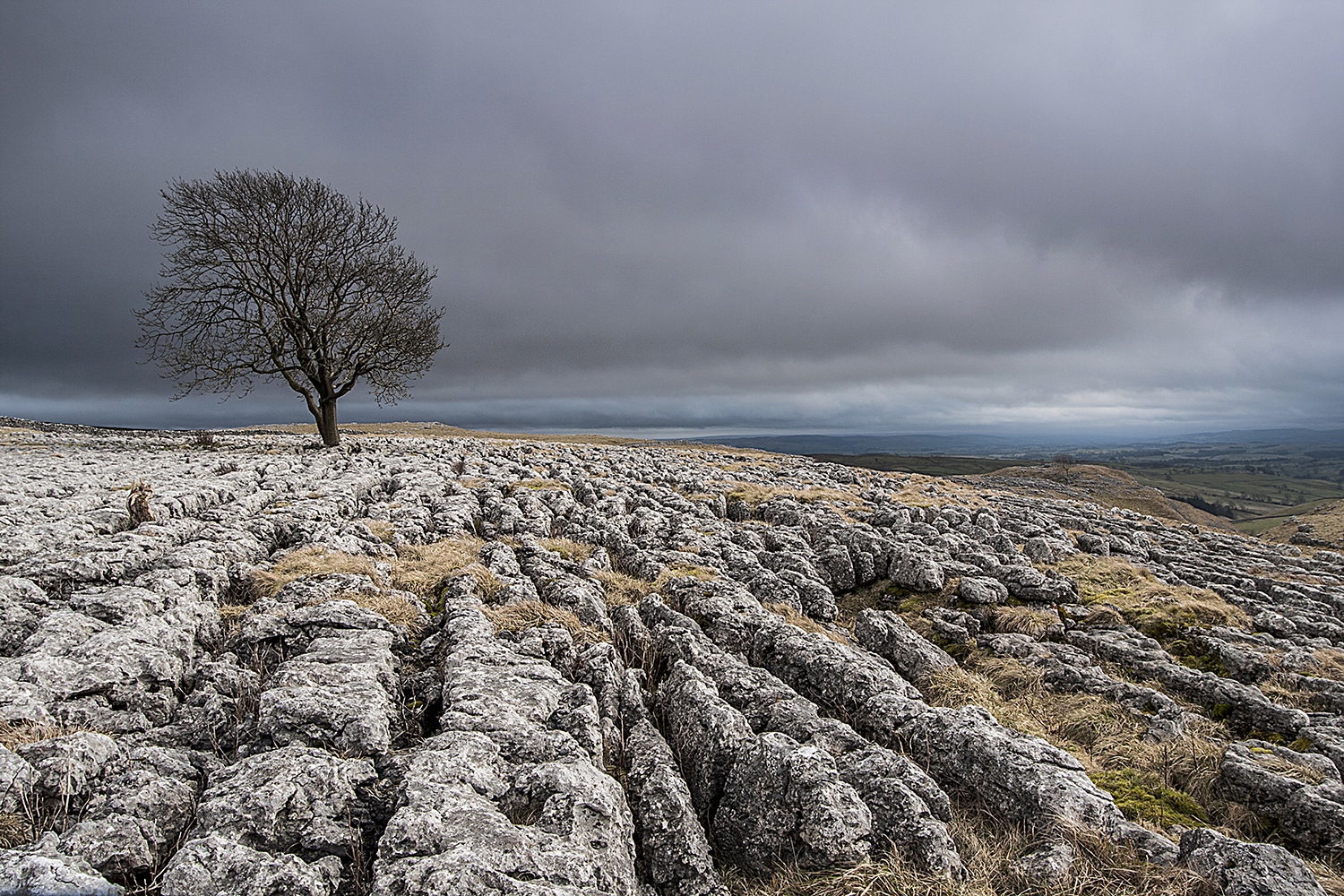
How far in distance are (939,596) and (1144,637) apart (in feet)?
14.8

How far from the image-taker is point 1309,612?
1698cm

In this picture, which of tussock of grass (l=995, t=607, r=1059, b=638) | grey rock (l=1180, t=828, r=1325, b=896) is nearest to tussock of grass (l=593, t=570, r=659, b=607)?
tussock of grass (l=995, t=607, r=1059, b=638)

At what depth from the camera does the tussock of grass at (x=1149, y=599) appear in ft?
49.7

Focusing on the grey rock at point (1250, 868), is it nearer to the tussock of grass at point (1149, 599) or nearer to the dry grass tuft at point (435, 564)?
the tussock of grass at point (1149, 599)

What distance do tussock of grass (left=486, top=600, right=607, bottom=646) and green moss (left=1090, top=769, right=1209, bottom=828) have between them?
27.0 ft

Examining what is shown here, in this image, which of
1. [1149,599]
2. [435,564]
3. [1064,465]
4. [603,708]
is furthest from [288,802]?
[1064,465]

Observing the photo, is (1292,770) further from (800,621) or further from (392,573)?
(392,573)

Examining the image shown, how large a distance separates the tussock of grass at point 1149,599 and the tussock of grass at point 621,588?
12.7 m

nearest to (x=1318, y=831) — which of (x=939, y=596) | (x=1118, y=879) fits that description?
(x=1118, y=879)

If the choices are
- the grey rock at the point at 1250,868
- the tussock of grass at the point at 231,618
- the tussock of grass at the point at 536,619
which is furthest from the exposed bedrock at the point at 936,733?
the tussock of grass at the point at 231,618

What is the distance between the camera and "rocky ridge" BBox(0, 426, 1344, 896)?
5723 mm

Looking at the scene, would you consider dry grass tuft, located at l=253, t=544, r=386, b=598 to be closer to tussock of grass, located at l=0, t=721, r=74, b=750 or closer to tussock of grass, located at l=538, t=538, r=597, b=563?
tussock of grass, located at l=0, t=721, r=74, b=750

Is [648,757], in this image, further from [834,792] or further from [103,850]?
[103,850]

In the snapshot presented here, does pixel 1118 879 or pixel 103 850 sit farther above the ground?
pixel 103 850
